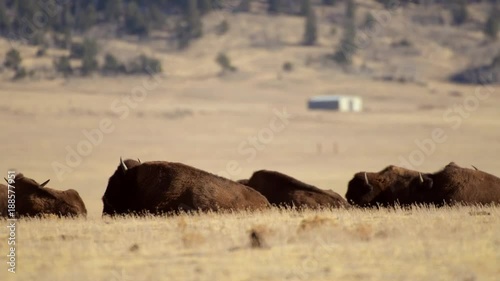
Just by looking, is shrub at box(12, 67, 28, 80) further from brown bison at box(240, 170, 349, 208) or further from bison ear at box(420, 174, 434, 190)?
bison ear at box(420, 174, 434, 190)

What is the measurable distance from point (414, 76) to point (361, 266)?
307ft

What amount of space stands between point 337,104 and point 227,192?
65.3 metres

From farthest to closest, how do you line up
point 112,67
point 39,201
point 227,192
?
point 112,67 → point 39,201 → point 227,192

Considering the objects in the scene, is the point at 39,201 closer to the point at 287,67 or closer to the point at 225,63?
the point at 225,63

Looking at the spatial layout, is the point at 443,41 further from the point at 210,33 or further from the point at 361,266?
the point at 361,266

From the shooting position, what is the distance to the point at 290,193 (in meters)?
19.0

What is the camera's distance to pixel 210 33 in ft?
403

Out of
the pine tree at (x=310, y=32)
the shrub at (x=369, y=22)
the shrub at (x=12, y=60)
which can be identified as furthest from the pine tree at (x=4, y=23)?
the shrub at (x=369, y=22)

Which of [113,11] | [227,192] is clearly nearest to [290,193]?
[227,192]

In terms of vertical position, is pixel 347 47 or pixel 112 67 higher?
pixel 112 67

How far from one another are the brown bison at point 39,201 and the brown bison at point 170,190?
4.11 ft

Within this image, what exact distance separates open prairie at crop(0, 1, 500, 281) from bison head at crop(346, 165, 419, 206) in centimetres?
125

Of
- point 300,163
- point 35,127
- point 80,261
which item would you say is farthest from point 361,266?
point 35,127

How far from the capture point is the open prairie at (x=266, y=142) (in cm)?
1220
